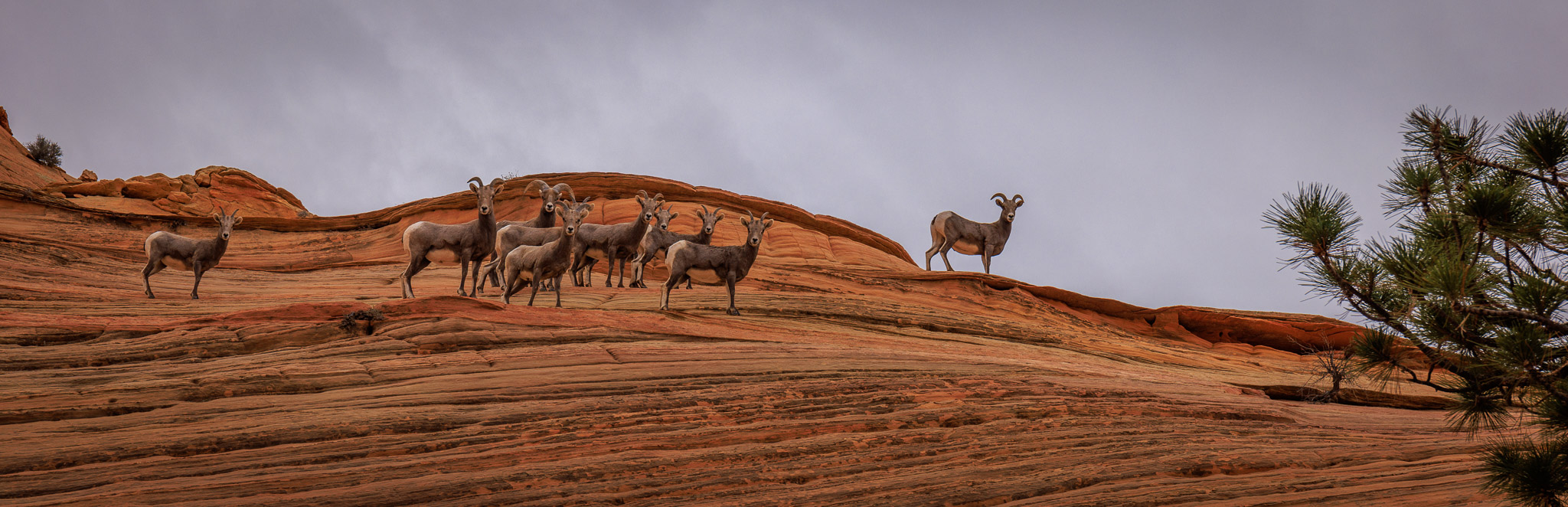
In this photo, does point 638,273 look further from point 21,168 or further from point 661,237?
point 21,168

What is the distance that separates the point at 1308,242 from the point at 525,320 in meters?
9.23

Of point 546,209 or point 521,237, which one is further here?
point 546,209

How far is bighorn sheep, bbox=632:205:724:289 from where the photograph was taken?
18.1 metres

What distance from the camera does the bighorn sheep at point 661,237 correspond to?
1811cm

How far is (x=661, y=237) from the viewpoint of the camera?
62.7 feet

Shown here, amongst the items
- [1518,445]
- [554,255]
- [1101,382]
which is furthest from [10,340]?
[1518,445]

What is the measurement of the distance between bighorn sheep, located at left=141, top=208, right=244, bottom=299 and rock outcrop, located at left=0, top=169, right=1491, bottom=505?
1484 mm

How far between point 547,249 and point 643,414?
20.8 feet

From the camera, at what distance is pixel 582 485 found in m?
7.44

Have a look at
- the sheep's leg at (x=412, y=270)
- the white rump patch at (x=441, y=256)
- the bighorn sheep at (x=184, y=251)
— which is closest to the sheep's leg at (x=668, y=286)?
the white rump patch at (x=441, y=256)

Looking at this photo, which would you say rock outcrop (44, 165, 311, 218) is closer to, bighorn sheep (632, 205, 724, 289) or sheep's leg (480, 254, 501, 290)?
sheep's leg (480, 254, 501, 290)

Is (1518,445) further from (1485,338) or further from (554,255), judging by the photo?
(554,255)

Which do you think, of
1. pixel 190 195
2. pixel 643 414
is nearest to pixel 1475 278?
pixel 643 414

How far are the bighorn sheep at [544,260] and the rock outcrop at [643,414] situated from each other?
2.60 ft
